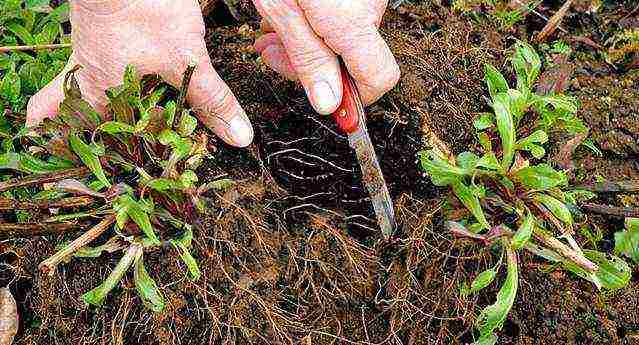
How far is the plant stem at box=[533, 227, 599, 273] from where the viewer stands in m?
1.41

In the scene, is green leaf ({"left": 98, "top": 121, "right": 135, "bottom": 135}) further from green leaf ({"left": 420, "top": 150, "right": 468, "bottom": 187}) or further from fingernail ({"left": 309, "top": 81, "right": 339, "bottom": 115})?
green leaf ({"left": 420, "top": 150, "right": 468, "bottom": 187})

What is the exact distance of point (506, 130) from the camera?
1.50 m

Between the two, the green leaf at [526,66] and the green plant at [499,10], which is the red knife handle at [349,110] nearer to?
the green leaf at [526,66]

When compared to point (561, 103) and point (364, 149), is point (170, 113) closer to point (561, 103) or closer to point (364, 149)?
point (364, 149)

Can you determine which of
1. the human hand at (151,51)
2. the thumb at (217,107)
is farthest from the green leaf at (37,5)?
the thumb at (217,107)

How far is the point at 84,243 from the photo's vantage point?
4.70 ft

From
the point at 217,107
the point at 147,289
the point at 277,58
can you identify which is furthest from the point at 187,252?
the point at 277,58

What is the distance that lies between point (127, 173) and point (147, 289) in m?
0.28

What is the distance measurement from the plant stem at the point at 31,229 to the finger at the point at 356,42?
2.14ft

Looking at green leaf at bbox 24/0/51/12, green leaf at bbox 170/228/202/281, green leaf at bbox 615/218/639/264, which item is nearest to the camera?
green leaf at bbox 170/228/202/281

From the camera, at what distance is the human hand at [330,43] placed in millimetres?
1478

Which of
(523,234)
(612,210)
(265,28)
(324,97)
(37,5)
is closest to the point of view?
(523,234)

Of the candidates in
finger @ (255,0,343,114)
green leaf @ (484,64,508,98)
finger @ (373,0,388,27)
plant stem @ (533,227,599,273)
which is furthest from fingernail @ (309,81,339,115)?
plant stem @ (533,227,599,273)

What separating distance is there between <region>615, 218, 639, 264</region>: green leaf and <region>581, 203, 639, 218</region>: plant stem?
0.05 m
